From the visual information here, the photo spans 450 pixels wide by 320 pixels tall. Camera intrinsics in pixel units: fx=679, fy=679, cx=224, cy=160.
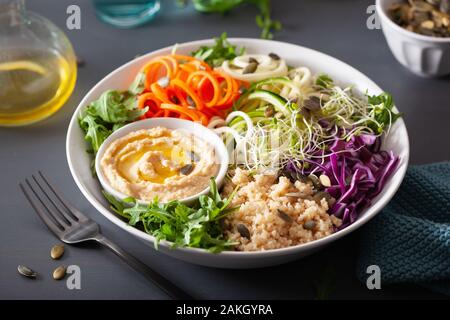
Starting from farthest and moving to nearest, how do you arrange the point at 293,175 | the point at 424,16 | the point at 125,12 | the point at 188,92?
the point at 125,12, the point at 424,16, the point at 188,92, the point at 293,175

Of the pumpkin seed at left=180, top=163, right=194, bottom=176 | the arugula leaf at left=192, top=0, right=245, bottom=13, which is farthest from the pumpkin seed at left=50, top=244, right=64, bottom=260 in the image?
the arugula leaf at left=192, top=0, right=245, bottom=13

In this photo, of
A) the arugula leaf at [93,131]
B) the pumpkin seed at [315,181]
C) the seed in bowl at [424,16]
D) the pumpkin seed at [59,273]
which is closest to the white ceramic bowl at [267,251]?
the arugula leaf at [93,131]

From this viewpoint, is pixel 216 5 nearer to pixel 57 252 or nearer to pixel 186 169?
pixel 186 169

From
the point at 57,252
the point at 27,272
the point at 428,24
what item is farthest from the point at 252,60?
the point at 27,272

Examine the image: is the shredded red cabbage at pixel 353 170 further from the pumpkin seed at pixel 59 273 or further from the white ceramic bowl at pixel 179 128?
the pumpkin seed at pixel 59 273

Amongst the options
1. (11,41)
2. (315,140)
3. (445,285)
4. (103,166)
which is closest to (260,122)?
(315,140)

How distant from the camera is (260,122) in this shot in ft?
12.1

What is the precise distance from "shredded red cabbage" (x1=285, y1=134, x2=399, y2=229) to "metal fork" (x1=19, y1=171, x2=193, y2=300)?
86 cm

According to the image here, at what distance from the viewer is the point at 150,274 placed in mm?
3191

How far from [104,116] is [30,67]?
0.80 metres

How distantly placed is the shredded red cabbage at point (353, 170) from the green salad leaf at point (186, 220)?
1.66 feet

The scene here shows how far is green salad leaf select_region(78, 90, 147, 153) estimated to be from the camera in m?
3.64

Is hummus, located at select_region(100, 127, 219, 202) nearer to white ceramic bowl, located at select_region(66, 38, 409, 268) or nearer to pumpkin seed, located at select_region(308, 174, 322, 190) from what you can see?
white ceramic bowl, located at select_region(66, 38, 409, 268)

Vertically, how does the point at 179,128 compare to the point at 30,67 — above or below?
below
